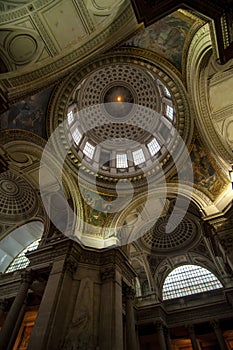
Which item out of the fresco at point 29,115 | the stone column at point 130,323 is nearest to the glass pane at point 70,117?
the fresco at point 29,115

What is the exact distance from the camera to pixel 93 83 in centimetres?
1424

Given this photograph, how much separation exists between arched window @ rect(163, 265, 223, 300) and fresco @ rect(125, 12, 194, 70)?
15073mm

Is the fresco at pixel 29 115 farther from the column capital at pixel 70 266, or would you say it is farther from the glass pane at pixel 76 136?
the column capital at pixel 70 266

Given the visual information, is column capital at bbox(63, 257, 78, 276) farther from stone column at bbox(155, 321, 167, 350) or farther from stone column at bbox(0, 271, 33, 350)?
stone column at bbox(155, 321, 167, 350)

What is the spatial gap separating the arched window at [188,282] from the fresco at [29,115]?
48.5 ft

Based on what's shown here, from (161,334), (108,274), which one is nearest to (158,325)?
(161,334)

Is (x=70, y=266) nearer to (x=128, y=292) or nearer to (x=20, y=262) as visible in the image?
(x=128, y=292)

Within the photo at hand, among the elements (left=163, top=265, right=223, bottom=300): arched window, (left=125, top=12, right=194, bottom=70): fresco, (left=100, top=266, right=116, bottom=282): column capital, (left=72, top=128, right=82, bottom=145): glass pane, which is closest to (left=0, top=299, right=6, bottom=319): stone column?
(left=100, top=266, right=116, bottom=282): column capital

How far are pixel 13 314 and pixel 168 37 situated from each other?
1249cm

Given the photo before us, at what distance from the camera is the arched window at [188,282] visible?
1739cm

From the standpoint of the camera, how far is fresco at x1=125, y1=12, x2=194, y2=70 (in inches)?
325

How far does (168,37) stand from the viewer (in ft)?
30.0

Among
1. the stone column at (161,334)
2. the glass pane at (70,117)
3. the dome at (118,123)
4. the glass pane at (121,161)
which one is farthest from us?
the glass pane at (121,161)

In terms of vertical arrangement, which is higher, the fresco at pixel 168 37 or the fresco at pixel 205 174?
the fresco at pixel 168 37
